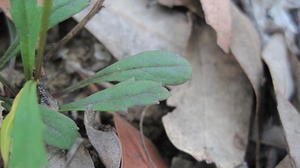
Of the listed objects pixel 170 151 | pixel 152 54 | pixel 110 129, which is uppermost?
pixel 152 54

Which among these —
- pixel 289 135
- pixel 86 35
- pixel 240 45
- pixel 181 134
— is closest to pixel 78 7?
pixel 86 35

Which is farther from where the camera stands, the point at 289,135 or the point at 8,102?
the point at 289,135

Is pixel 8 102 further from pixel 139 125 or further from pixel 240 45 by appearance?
pixel 240 45

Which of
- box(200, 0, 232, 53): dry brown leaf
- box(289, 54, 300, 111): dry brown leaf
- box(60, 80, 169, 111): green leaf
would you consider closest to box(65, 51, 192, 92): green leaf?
box(60, 80, 169, 111): green leaf

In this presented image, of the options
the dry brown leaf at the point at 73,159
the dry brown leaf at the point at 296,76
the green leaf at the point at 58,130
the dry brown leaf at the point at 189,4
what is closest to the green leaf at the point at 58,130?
the green leaf at the point at 58,130

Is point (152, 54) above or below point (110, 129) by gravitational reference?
above
